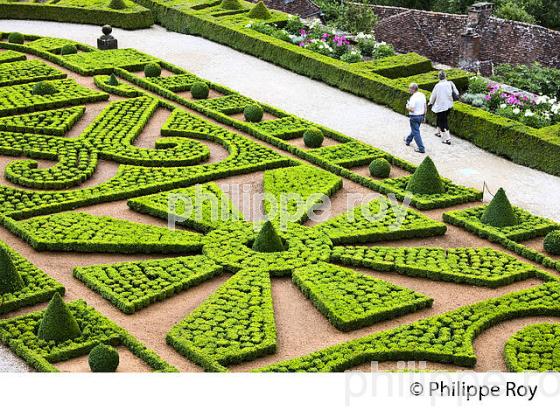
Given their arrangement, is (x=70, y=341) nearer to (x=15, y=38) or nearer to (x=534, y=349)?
(x=534, y=349)

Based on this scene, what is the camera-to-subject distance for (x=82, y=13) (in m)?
36.4

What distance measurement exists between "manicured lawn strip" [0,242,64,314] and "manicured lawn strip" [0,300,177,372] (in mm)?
458

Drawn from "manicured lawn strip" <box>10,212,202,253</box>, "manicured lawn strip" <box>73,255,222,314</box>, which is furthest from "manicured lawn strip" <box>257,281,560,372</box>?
"manicured lawn strip" <box>10,212,202,253</box>

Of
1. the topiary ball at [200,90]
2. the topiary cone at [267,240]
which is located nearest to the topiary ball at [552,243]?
the topiary cone at [267,240]

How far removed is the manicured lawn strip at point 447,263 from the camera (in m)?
17.9

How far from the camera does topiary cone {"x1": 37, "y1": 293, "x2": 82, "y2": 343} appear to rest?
15.4 meters

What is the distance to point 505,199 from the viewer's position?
2003cm

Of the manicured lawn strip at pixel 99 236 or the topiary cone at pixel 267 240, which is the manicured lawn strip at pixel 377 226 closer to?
the topiary cone at pixel 267 240

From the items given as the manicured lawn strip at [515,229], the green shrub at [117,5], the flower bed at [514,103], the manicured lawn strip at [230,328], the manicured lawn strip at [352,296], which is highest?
the flower bed at [514,103]

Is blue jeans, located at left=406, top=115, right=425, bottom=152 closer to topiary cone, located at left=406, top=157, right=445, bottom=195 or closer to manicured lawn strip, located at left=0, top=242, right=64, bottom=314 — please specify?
topiary cone, located at left=406, top=157, right=445, bottom=195

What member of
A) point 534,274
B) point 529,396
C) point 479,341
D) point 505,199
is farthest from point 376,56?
point 529,396

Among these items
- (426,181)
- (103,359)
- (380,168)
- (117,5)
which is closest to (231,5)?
(117,5)

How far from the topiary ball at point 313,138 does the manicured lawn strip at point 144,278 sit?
21.4 feet

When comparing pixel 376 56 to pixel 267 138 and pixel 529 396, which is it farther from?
pixel 529 396
